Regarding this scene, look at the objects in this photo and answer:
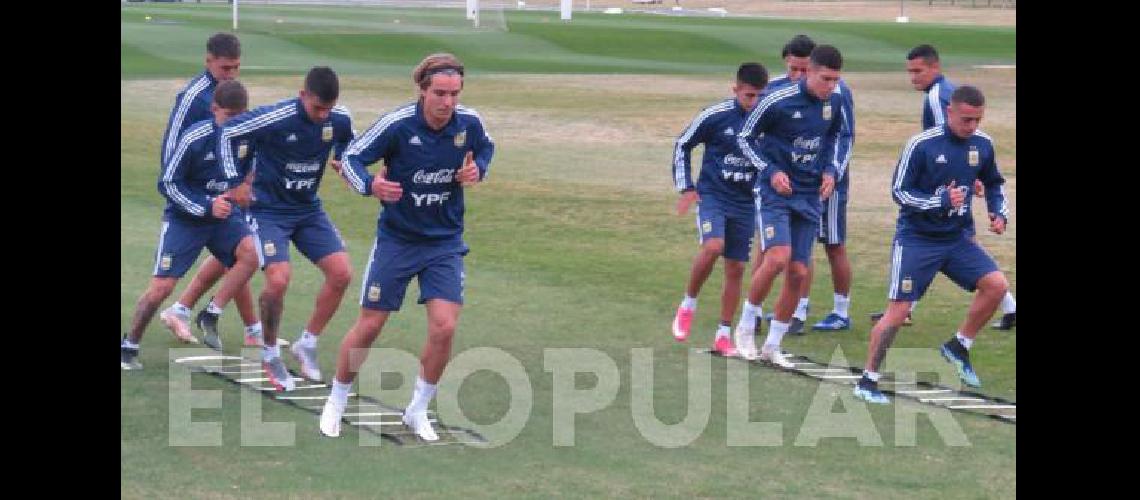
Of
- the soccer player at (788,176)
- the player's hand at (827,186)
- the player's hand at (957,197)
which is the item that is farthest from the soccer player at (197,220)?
the player's hand at (957,197)

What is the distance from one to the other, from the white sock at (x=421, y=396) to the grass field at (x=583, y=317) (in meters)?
0.39

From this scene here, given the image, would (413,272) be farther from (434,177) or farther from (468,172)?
(468,172)

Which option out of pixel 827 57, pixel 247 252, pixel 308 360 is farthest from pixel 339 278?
pixel 827 57

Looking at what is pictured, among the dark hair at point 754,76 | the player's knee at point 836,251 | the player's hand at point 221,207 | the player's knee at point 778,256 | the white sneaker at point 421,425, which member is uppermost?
the dark hair at point 754,76

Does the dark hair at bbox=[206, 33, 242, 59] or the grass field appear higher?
the dark hair at bbox=[206, 33, 242, 59]

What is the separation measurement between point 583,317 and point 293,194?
3.24 meters

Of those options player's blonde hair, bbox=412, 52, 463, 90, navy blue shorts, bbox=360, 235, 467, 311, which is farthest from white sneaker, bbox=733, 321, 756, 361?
player's blonde hair, bbox=412, 52, 463, 90

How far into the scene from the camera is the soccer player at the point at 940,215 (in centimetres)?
1245

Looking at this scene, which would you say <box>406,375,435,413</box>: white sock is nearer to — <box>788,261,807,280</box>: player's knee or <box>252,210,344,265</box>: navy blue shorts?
<box>252,210,344,265</box>: navy blue shorts

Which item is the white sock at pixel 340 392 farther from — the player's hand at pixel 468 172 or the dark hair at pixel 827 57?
the dark hair at pixel 827 57

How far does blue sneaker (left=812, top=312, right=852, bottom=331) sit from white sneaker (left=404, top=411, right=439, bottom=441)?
4.93 metres

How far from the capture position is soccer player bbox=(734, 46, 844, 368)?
13883 mm

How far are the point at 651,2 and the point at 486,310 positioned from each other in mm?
82643

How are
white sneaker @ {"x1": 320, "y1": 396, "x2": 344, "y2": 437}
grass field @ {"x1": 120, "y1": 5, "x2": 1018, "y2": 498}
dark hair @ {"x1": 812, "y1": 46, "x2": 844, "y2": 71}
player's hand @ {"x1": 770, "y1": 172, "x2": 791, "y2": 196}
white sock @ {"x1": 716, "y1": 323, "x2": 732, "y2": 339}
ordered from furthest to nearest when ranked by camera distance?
white sock @ {"x1": 716, "y1": 323, "x2": 732, "y2": 339}, player's hand @ {"x1": 770, "y1": 172, "x2": 791, "y2": 196}, dark hair @ {"x1": 812, "y1": 46, "x2": 844, "y2": 71}, white sneaker @ {"x1": 320, "y1": 396, "x2": 344, "y2": 437}, grass field @ {"x1": 120, "y1": 5, "x2": 1018, "y2": 498}
